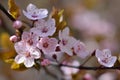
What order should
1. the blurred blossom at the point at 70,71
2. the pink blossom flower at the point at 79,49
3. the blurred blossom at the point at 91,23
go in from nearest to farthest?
the pink blossom flower at the point at 79,49 < the blurred blossom at the point at 70,71 < the blurred blossom at the point at 91,23

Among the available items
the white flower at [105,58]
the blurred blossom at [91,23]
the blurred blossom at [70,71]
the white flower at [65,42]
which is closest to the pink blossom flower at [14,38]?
the white flower at [65,42]

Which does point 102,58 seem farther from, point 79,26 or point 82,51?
point 79,26

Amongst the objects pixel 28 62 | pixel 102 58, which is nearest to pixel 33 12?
pixel 28 62

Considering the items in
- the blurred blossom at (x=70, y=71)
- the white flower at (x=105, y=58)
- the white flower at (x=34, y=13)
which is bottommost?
the blurred blossom at (x=70, y=71)

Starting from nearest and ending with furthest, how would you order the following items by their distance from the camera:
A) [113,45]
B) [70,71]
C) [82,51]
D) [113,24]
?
1. [82,51]
2. [70,71]
3. [113,45]
4. [113,24]

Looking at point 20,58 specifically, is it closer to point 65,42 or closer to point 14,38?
point 14,38

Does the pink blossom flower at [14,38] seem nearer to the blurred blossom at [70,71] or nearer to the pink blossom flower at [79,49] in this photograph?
the pink blossom flower at [79,49]

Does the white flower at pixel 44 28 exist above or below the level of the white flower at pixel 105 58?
above
